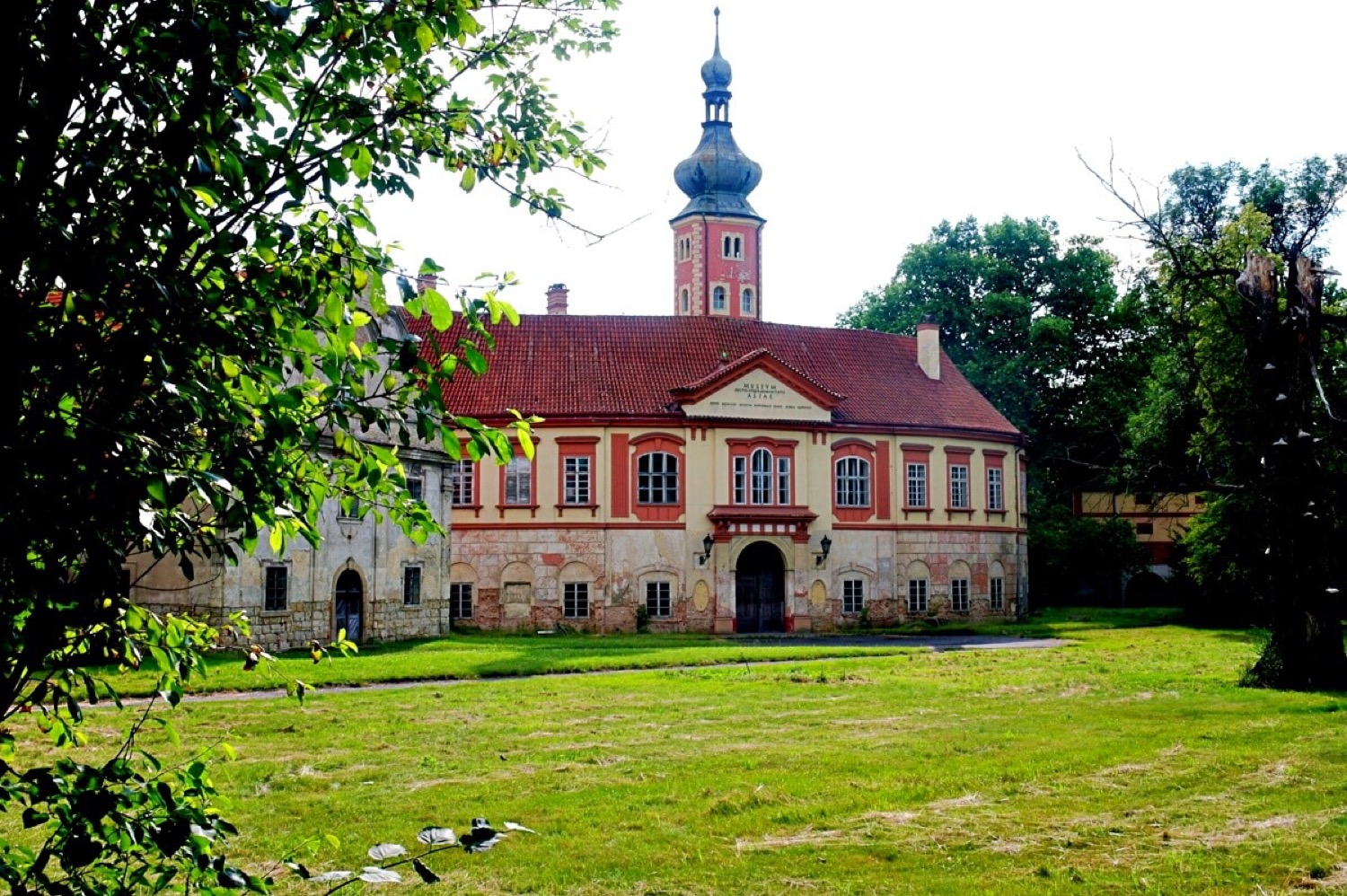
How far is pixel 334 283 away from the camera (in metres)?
4.20

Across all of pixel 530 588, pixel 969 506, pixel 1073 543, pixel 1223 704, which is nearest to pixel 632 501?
pixel 530 588

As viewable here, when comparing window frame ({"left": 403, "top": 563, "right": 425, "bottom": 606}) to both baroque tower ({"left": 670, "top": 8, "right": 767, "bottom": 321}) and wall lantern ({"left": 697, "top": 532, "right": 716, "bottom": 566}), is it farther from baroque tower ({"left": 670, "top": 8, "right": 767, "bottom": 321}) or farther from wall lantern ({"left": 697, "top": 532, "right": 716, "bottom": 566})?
baroque tower ({"left": 670, "top": 8, "right": 767, "bottom": 321})

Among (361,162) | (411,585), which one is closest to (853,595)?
(411,585)

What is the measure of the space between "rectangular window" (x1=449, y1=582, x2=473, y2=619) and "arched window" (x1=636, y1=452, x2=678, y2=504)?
5.48m

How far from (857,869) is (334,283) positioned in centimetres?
538

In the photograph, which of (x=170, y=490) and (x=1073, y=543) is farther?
(x=1073, y=543)

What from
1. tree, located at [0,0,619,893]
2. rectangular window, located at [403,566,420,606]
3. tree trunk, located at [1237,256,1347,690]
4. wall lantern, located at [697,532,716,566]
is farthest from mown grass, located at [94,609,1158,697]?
tree, located at [0,0,619,893]

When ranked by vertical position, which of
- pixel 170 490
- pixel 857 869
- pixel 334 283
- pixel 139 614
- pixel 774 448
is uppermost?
pixel 774 448

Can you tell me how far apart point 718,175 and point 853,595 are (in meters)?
25.1

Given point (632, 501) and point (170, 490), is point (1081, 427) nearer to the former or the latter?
point (632, 501)

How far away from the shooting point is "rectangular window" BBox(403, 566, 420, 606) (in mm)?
32031

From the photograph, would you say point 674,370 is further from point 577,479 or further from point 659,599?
point 659,599

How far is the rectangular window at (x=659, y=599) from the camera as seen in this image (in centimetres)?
3812

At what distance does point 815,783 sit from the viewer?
1083 centimetres
